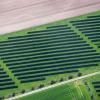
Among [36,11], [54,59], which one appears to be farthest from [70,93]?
[36,11]

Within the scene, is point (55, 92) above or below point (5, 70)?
below

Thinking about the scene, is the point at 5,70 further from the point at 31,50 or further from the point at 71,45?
the point at 71,45

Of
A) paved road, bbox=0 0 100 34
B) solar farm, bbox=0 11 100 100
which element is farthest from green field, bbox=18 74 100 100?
paved road, bbox=0 0 100 34

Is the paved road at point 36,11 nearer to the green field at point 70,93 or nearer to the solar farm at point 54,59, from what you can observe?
the solar farm at point 54,59

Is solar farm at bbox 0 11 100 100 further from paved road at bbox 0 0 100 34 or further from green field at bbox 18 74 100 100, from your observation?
paved road at bbox 0 0 100 34

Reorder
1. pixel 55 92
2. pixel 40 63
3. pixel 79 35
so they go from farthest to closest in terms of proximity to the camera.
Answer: pixel 79 35 → pixel 40 63 → pixel 55 92

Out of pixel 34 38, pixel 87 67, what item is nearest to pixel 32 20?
pixel 34 38

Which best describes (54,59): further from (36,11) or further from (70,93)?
(36,11)
